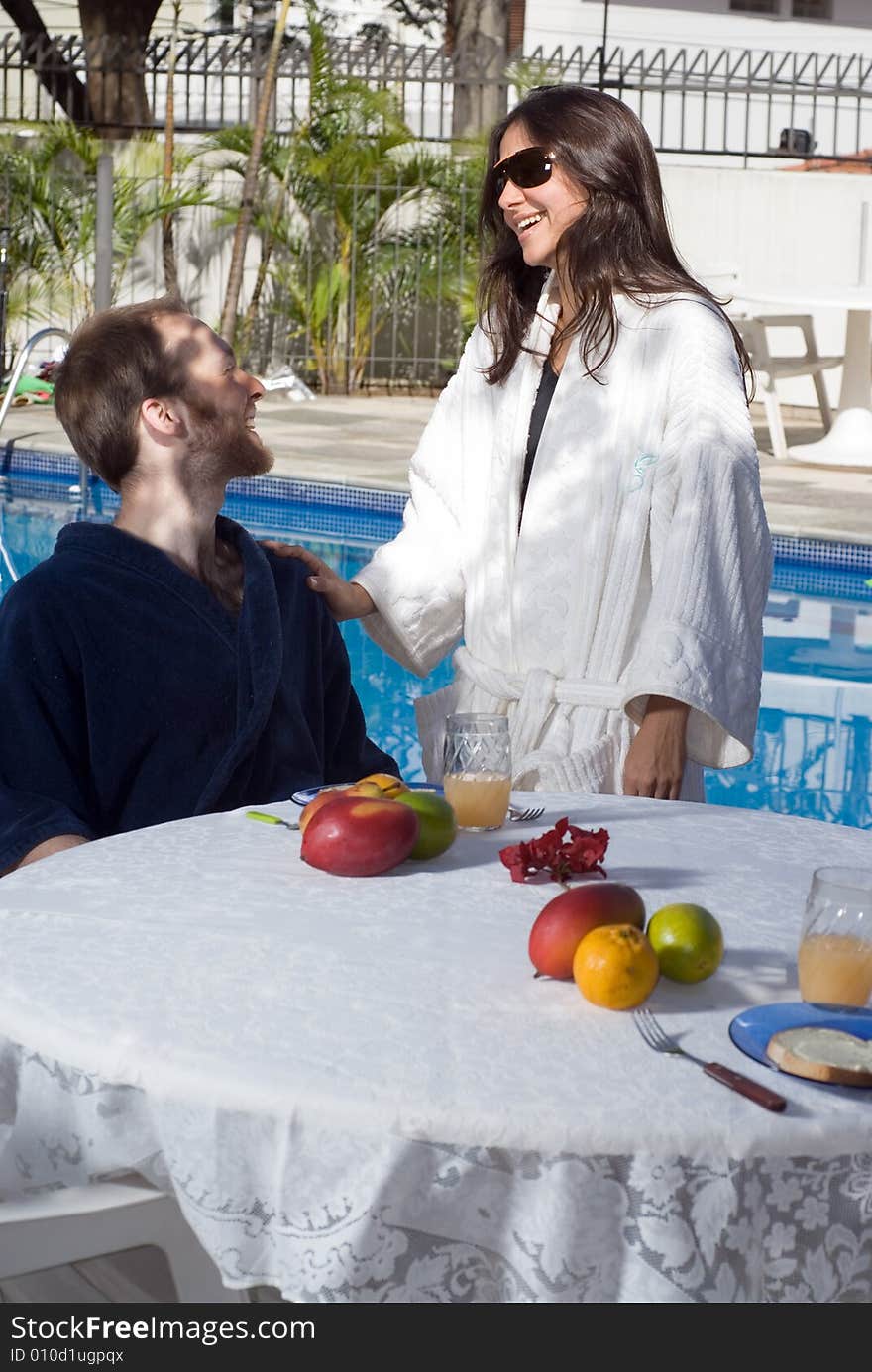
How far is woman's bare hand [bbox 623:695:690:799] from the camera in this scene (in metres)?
2.59

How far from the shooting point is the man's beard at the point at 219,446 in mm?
2725

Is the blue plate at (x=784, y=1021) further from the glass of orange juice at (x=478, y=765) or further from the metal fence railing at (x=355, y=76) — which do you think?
the metal fence railing at (x=355, y=76)

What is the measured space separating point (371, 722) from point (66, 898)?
13.7 feet

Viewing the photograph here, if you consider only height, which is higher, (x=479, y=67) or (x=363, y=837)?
(x=479, y=67)

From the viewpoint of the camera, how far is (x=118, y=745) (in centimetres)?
256

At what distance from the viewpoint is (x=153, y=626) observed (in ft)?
8.54

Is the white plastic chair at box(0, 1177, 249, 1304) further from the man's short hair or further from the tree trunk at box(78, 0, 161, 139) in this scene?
the tree trunk at box(78, 0, 161, 139)

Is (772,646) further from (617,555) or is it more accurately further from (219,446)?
(219,446)

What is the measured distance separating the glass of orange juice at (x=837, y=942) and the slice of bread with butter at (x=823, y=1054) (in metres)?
0.09

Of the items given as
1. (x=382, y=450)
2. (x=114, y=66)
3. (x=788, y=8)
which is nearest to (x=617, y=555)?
(x=382, y=450)

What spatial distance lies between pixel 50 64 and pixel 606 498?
14.9m

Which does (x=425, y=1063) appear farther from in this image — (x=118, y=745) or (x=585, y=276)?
(x=585, y=276)

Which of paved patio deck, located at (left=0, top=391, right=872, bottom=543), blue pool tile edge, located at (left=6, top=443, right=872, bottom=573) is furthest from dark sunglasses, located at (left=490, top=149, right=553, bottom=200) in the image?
paved patio deck, located at (left=0, top=391, right=872, bottom=543)

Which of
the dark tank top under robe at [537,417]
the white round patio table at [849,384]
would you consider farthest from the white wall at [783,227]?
the dark tank top under robe at [537,417]
